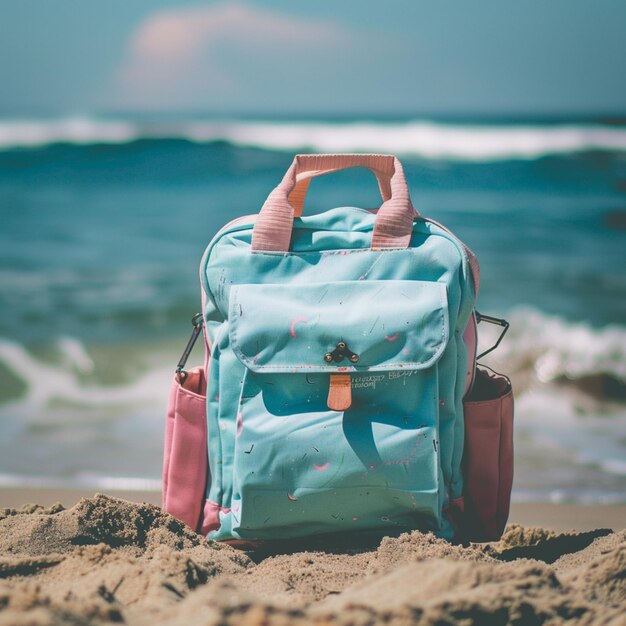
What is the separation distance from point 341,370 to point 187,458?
54 centimetres

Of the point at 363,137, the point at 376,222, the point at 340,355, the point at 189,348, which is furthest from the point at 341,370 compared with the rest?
the point at 363,137

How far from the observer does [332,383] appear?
7.04 feet

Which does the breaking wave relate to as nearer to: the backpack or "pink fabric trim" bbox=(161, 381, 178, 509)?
the backpack

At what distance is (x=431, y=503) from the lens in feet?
7.09

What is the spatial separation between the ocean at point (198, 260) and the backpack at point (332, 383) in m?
1.16

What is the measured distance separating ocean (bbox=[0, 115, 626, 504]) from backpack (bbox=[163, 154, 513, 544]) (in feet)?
3.80

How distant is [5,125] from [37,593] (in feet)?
44.9

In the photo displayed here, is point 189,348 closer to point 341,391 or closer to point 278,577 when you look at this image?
point 341,391

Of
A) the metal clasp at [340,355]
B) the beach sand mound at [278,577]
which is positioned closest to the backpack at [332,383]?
the metal clasp at [340,355]

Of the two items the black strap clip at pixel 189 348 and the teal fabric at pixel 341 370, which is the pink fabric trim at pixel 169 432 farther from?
the teal fabric at pixel 341 370

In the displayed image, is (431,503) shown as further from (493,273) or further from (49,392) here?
(493,273)

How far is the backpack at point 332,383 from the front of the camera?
2.13 meters

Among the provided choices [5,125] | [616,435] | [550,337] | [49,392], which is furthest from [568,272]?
[5,125]

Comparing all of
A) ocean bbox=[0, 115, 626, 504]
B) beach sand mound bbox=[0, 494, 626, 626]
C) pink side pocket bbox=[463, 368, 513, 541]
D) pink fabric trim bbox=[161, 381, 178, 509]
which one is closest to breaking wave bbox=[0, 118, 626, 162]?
ocean bbox=[0, 115, 626, 504]
